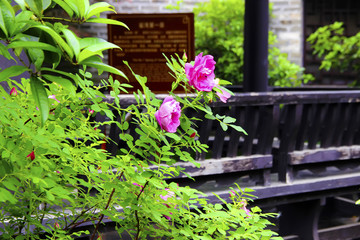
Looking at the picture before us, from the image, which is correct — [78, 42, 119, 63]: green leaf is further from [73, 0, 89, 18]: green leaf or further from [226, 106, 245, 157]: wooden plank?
[226, 106, 245, 157]: wooden plank

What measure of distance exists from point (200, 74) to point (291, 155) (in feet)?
9.79

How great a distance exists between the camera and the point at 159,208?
6.31 feet

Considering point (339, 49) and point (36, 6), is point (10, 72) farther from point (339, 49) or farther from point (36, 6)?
point (339, 49)

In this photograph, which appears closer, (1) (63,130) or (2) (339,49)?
(1) (63,130)

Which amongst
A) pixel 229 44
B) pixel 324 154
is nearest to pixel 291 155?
pixel 324 154

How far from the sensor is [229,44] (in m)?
9.59

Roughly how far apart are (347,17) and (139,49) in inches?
227

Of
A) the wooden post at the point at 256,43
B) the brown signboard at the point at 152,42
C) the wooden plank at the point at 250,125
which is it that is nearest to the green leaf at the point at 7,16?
the wooden plank at the point at 250,125

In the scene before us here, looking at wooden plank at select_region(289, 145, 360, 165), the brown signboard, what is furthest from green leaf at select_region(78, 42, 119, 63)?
the brown signboard

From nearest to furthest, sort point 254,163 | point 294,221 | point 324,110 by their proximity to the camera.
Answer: point 254,163 → point 324,110 → point 294,221

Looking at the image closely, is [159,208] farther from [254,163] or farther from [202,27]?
[202,27]

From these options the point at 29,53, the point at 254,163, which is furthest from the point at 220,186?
the point at 29,53

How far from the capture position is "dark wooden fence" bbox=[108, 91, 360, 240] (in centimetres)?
435

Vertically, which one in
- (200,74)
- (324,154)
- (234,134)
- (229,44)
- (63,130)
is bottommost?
(324,154)
